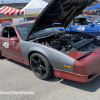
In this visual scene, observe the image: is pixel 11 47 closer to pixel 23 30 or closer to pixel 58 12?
pixel 23 30

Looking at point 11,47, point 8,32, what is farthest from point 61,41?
point 8,32

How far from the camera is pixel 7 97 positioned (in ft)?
8.69

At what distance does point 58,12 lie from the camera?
3.45 m

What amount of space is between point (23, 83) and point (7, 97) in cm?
57

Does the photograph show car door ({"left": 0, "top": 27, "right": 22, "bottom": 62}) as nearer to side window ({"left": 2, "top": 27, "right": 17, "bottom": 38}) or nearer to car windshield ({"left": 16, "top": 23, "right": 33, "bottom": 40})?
side window ({"left": 2, "top": 27, "right": 17, "bottom": 38})

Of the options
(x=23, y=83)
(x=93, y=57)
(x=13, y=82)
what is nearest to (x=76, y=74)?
(x=93, y=57)

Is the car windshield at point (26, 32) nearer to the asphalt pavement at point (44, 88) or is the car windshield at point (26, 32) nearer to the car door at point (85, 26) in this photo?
the asphalt pavement at point (44, 88)

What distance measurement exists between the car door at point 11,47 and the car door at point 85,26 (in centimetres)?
411

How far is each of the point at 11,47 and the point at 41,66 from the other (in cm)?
138

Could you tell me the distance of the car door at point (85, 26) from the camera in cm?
663

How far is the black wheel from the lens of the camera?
2930 mm

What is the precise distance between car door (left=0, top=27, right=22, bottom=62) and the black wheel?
2.07 feet

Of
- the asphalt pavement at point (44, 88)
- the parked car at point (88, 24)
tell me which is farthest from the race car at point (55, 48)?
the parked car at point (88, 24)

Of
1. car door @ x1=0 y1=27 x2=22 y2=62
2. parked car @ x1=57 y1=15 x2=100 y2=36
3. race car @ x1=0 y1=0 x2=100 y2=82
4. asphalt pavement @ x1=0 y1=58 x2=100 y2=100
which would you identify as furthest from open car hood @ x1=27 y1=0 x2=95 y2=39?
parked car @ x1=57 y1=15 x2=100 y2=36
